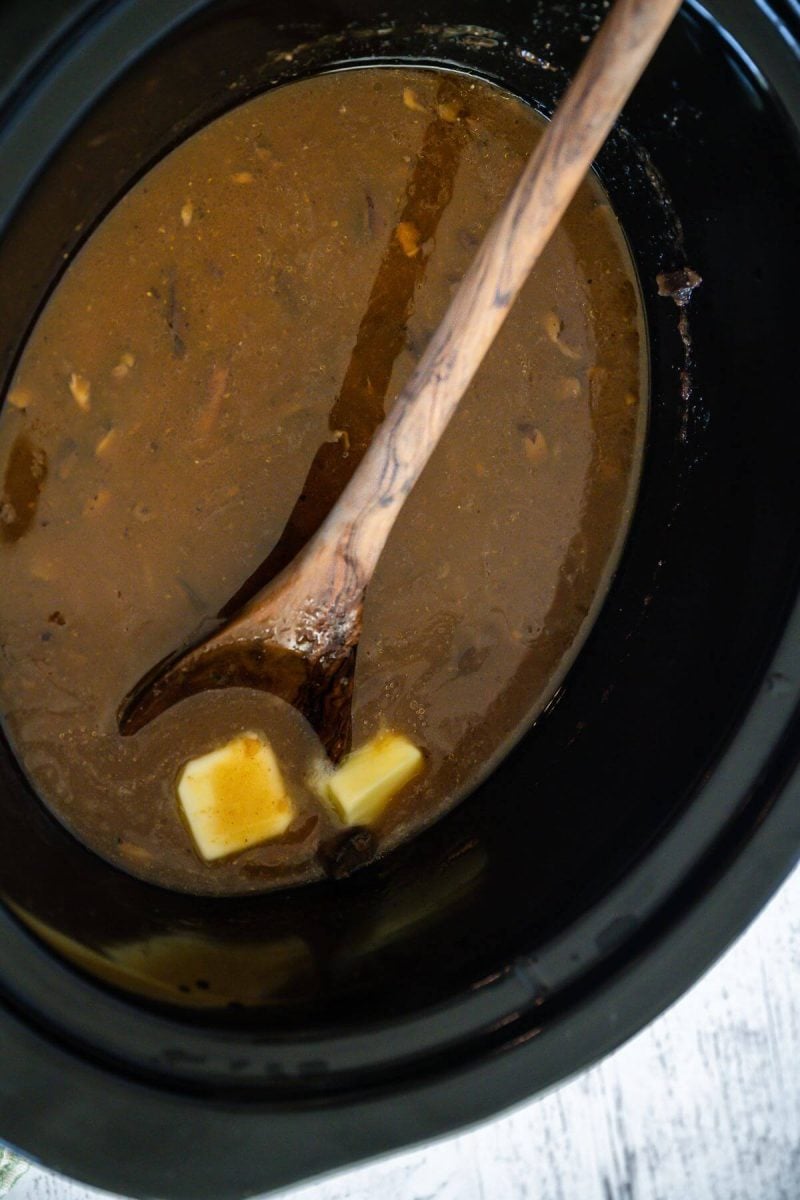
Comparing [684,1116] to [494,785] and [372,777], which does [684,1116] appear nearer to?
[494,785]

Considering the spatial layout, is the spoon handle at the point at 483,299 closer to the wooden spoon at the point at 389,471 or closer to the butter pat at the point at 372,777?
the wooden spoon at the point at 389,471

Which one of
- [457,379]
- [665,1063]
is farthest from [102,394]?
[665,1063]

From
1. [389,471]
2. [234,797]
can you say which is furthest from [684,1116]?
[389,471]

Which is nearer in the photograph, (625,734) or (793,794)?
Result: (793,794)

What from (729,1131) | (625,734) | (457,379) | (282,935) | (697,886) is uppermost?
(457,379)

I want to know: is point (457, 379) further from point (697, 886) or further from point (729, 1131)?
point (729, 1131)
